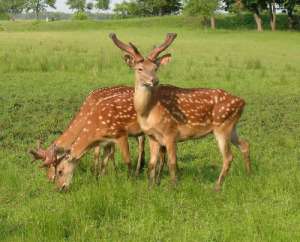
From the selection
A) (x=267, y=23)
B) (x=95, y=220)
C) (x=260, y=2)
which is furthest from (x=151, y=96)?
(x=267, y=23)

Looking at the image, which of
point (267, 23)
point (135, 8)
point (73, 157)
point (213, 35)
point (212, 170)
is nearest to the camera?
point (73, 157)

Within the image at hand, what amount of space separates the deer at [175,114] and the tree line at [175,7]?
152 ft

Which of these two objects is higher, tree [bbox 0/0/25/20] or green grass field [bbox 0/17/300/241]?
green grass field [bbox 0/17/300/241]

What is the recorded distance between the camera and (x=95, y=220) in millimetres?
6113

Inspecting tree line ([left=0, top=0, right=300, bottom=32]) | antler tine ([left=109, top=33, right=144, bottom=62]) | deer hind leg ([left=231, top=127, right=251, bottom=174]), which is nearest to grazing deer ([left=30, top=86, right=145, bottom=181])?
antler tine ([left=109, top=33, right=144, bottom=62])

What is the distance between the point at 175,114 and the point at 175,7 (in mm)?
84380

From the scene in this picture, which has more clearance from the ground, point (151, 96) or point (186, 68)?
point (151, 96)

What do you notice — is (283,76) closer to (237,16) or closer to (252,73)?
(252,73)

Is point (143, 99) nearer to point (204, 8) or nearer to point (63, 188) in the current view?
point (63, 188)

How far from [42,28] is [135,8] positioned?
33473mm

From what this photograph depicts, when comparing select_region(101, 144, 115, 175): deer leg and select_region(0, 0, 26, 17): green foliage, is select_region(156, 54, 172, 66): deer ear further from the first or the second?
select_region(0, 0, 26, 17): green foliage

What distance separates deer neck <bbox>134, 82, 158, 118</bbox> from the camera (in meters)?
7.37

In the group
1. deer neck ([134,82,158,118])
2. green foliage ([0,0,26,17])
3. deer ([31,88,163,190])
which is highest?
deer neck ([134,82,158,118])

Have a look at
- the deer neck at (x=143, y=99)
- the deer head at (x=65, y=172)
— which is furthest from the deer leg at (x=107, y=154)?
the deer neck at (x=143, y=99)
